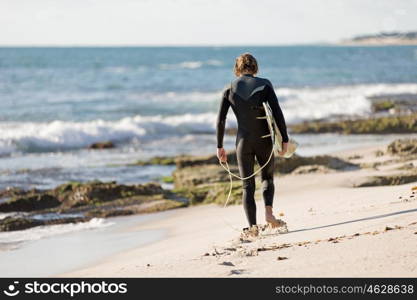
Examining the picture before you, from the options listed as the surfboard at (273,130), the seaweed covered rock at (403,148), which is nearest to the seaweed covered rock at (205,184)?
the seaweed covered rock at (403,148)

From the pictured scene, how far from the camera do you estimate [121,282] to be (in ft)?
18.7

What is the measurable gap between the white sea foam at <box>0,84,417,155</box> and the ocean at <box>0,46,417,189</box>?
0.11ft

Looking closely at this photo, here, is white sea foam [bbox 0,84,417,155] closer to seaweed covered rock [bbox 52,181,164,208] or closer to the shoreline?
seaweed covered rock [bbox 52,181,164,208]

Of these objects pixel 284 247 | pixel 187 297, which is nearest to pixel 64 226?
pixel 284 247

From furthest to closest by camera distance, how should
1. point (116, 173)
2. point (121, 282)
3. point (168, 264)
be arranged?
point (116, 173), point (168, 264), point (121, 282)

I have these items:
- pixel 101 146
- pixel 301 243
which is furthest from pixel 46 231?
pixel 101 146

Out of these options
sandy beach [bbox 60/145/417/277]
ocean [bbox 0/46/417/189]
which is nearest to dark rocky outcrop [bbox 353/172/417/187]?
sandy beach [bbox 60/145/417/277]

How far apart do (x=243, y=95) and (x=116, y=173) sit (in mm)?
8425

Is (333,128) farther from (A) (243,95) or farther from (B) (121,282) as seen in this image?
(B) (121,282)

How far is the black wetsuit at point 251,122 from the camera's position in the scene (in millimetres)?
7273

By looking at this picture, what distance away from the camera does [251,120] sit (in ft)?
24.0

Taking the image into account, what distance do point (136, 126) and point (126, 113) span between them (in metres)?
6.14

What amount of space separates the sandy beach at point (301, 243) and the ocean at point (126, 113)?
557 cm

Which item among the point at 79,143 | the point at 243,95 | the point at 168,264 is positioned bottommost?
the point at 79,143
